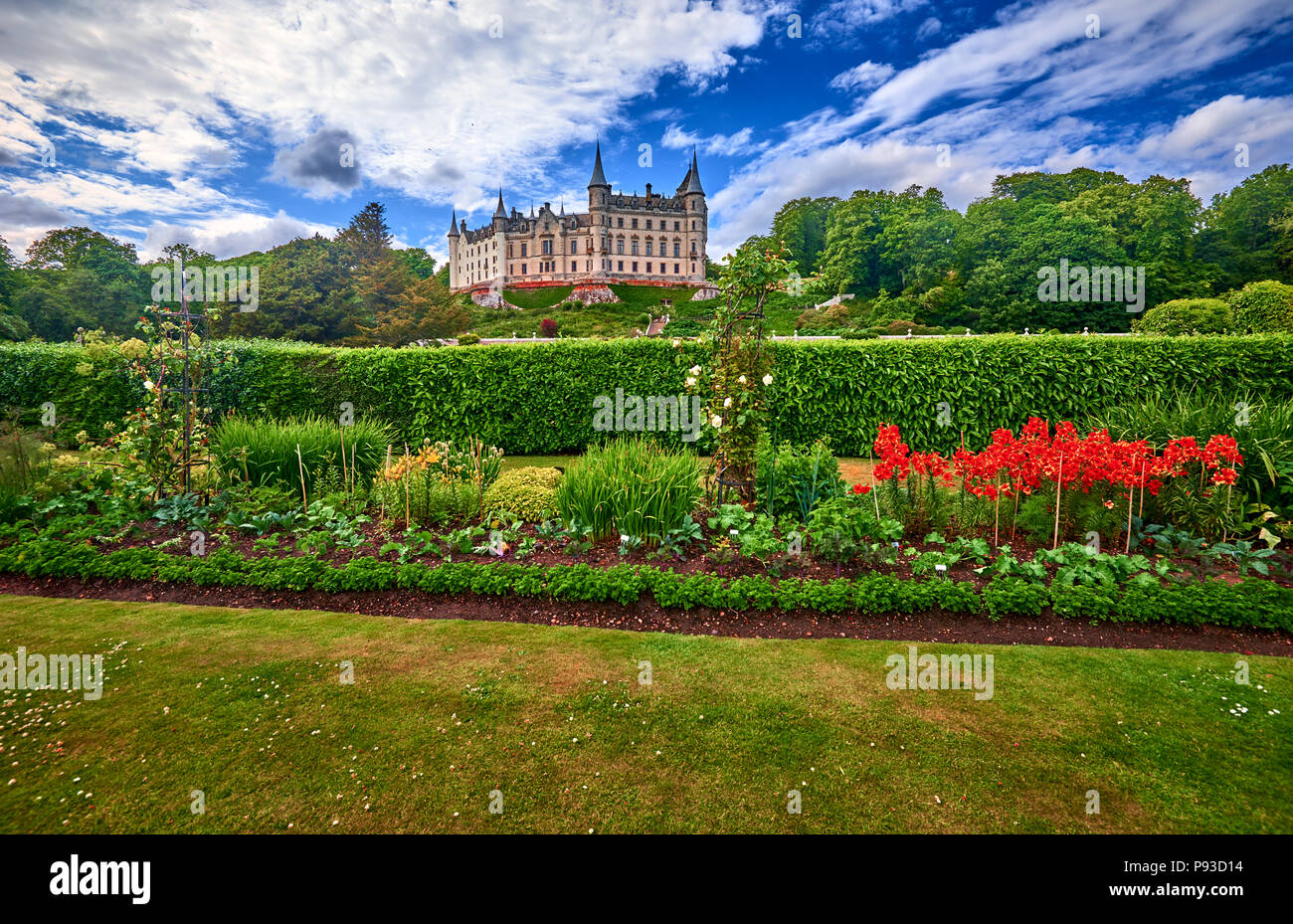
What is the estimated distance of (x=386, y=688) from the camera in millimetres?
3230

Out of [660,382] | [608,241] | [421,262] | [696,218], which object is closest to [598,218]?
[608,241]

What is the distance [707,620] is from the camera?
4.10 meters

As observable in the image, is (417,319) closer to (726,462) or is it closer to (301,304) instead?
(301,304)

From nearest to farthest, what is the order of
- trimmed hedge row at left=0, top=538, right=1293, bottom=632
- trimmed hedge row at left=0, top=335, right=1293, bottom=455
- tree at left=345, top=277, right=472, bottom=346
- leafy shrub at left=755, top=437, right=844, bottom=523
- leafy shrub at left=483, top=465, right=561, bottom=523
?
trimmed hedge row at left=0, top=538, right=1293, bottom=632, leafy shrub at left=755, top=437, right=844, bottom=523, leafy shrub at left=483, top=465, right=561, bottom=523, trimmed hedge row at left=0, top=335, right=1293, bottom=455, tree at left=345, top=277, right=472, bottom=346

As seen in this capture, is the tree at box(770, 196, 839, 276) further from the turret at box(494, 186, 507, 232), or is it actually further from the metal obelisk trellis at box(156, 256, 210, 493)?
the metal obelisk trellis at box(156, 256, 210, 493)

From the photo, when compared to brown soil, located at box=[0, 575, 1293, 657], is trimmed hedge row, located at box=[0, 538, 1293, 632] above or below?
above

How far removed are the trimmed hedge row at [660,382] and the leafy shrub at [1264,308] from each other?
17.3 metres

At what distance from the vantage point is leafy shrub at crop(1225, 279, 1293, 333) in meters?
20.3

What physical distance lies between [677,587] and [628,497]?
1152 mm

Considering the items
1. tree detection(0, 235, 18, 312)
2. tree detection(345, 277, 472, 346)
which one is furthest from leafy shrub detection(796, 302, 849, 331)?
tree detection(0, 235, 18, 312)

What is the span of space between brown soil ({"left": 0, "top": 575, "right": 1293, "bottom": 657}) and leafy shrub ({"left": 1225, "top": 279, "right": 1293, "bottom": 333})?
2469 centimetres
